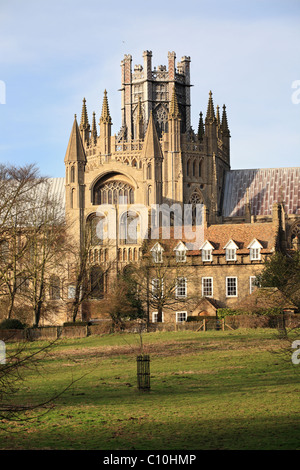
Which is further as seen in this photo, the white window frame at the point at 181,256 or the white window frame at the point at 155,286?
the white window frame at the point at 181,256

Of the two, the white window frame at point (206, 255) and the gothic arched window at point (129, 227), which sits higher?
the gothic arched window at point (129, 227)

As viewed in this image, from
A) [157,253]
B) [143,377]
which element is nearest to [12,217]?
[143,377]

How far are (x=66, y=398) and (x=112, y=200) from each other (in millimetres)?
62248

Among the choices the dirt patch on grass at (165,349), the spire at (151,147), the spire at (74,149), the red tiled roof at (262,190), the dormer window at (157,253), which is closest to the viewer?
the dirt patch on grass at (165,349)

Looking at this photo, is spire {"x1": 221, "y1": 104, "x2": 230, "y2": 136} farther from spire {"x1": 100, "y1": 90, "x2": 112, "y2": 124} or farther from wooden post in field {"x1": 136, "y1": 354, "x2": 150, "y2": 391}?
wooden post in field {"x1": 136, "y1": 354, "x2": 150, "y2": 391}

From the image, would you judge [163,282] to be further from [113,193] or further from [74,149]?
[74,149]

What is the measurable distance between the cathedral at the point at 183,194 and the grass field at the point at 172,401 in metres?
21.9

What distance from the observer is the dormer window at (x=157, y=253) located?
59.6m

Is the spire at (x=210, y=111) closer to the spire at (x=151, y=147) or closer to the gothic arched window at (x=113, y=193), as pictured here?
the spire at (x=151, y=147)

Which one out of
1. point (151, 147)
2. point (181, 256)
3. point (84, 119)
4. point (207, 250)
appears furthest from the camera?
point (84, 119)

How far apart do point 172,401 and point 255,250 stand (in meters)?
37.1

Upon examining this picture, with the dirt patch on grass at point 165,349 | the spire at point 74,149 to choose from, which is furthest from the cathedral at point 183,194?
the dirt patch on grass at point 165,349

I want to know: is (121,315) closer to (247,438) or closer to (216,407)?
(216,407)

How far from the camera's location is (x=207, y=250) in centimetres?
5953
